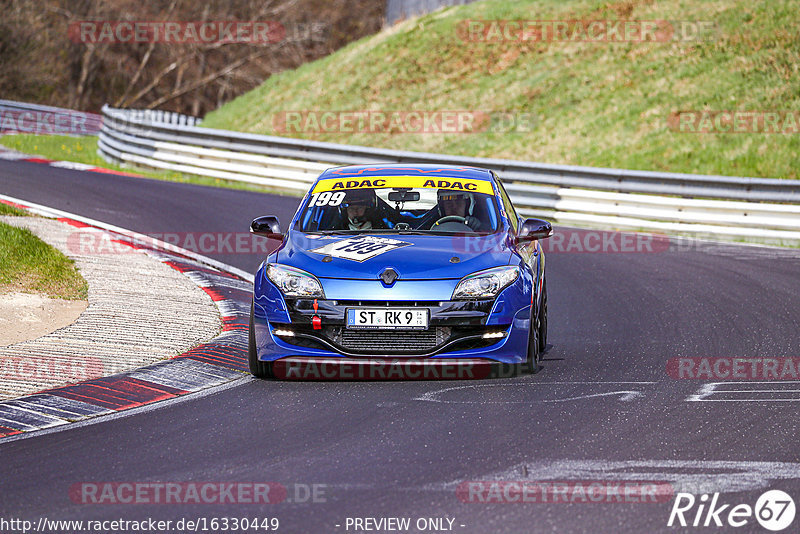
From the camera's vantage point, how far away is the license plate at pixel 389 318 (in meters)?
7.89

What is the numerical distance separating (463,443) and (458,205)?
10.9 feet

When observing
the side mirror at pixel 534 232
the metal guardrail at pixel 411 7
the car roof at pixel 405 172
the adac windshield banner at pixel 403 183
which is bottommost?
the side mirror at pixel 534 232

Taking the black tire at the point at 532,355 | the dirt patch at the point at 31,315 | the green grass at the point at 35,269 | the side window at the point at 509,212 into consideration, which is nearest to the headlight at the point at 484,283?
the black tire at the point at 532,355

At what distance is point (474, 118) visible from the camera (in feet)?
109

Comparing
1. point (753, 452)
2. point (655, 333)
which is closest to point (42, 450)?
point (753, 452)

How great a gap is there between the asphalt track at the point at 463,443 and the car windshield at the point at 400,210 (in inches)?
50.5

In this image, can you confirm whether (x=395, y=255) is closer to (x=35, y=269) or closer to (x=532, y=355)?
(x=532, y=355)

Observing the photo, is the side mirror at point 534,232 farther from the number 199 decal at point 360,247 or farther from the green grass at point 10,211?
the green grass at point 10,211

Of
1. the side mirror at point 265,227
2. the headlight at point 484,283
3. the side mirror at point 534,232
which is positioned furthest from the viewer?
the side mirror at point 534,232

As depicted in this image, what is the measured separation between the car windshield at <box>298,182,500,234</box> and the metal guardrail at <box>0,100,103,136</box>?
27.8 m

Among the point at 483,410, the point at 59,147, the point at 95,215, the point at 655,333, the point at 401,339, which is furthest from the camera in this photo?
the point at 59,147

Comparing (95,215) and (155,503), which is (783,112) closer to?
(95,215)

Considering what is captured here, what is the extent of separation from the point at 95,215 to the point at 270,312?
9.99 meters

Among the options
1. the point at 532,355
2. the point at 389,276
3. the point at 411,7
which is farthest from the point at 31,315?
the point at 411,7
